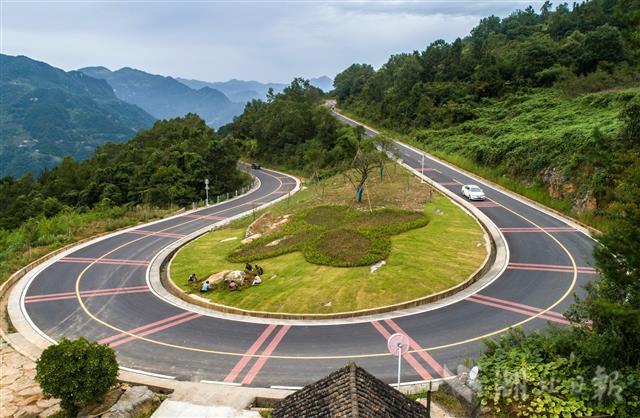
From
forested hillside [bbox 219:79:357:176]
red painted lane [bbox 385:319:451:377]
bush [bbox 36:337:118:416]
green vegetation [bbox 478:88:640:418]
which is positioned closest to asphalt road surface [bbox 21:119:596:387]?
red painted lane [bbox 385:319:451:377]

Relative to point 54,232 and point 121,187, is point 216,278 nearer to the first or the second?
point 54,232

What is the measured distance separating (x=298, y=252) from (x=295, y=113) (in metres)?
62.6

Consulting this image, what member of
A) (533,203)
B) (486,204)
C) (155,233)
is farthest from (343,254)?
(533,203)

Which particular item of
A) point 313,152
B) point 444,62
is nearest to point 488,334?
point 313,152

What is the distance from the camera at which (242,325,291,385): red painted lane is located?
52.0 feet

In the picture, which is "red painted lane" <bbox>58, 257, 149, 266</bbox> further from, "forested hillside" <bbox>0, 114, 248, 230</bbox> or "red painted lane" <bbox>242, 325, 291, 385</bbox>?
"forested hillside" <bbox>0, 114, 248, 230</bbox>

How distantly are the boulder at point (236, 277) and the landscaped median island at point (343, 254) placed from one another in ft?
1.09

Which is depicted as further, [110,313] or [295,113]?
[295,113]

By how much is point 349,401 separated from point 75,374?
9484 mm

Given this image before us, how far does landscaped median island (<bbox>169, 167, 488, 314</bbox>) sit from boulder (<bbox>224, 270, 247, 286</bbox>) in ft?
1.09

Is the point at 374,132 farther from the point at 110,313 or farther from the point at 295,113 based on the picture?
the point at 110,313

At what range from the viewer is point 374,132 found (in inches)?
3351

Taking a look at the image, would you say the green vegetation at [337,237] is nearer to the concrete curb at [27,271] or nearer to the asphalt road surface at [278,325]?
the asphalt road surface at [278,325]

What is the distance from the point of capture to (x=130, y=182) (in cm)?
6047
